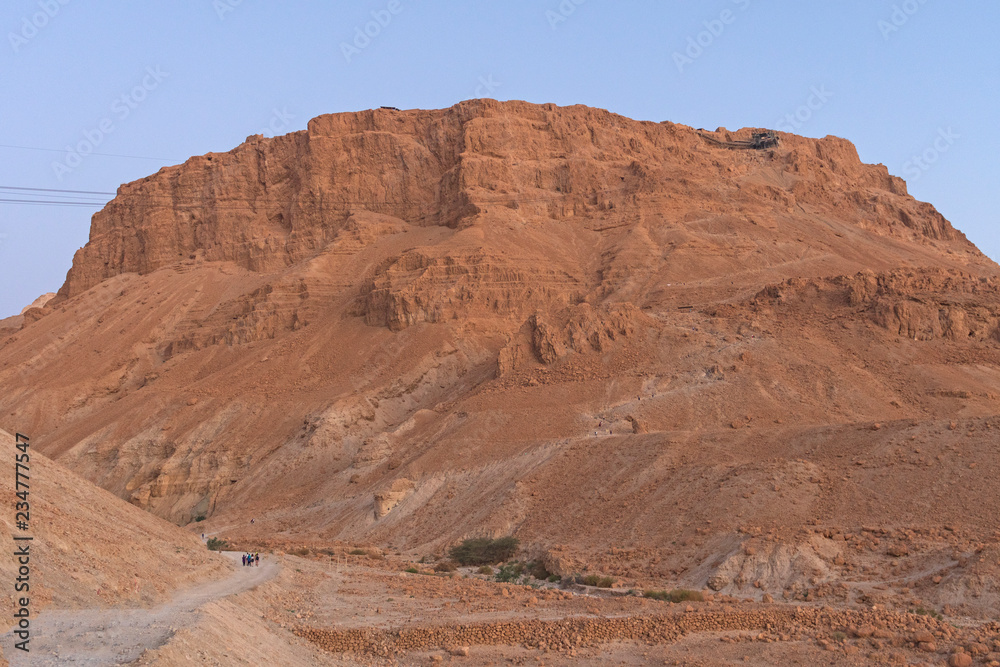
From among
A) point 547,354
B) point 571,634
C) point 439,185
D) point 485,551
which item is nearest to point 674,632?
point 571,634

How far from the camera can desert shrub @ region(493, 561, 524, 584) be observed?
75.9ft

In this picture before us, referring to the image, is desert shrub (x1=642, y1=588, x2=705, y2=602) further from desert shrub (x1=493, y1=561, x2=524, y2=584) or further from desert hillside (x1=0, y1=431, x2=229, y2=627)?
desert hillside (x1=0, y1=431, x2=229, y2=627)

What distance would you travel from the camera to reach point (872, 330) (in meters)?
38.7

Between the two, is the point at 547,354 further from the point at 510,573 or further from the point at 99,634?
the point at 99,634

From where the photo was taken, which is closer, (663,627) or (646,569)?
(663,627)

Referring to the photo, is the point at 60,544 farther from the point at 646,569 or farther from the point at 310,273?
the point at 310,273

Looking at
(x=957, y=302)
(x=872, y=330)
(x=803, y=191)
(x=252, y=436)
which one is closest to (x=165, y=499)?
(x=252, y=436)

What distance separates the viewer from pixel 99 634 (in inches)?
494

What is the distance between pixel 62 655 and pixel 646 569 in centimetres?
1384

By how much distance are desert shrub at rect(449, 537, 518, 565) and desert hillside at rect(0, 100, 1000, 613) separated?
100 centimetres

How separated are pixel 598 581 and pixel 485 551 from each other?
572 centimetres

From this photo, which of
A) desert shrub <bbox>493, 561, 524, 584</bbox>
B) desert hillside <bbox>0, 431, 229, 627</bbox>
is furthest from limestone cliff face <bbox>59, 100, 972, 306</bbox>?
desert hillside <bbox>0, 431, 229, 627</bbox>

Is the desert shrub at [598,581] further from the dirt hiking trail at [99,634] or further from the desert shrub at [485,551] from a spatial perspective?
the dirt hiking trail at [99,634]

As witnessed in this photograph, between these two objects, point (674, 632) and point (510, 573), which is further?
point (510, 573)
